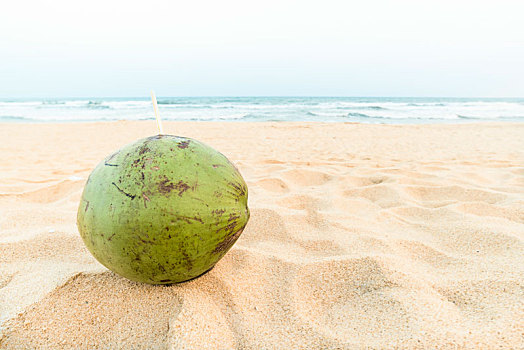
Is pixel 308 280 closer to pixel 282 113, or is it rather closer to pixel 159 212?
pixel 159 212

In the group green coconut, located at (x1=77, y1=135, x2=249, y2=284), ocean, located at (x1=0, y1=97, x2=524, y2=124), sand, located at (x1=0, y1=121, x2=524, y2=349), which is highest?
green coconut, located at (x1=77, y1=135, x2=249, y2=284)

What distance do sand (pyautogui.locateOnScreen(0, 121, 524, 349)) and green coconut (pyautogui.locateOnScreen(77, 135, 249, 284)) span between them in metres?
0.21

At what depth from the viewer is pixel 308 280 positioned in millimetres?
1550

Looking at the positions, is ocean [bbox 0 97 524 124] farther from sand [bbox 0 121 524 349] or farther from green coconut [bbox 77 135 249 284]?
green coconut [bbox 77 135 249 284]

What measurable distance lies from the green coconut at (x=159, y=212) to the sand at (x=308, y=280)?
0.69 ft

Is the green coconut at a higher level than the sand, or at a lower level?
higher

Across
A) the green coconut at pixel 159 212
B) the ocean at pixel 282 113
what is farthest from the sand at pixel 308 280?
the ocean at pixel 282 113

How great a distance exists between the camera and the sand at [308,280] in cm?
120

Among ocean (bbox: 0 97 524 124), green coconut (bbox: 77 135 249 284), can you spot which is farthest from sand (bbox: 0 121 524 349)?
ocean (bbox: 0 97 524 124)

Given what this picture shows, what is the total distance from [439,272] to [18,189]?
364 cm

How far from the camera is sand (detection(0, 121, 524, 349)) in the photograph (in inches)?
47.1

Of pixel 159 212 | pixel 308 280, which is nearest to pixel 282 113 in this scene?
pixel 308 280

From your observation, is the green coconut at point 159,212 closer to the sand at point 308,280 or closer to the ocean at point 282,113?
the sand at point 308,280

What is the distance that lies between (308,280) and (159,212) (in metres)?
0.78
